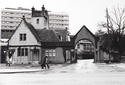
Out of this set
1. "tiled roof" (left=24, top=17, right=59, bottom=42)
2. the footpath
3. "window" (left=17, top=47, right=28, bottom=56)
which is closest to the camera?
the footpath

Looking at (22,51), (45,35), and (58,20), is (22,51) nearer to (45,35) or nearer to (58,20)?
(45,35)

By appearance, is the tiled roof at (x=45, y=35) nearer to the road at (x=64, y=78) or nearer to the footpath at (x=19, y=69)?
the footpath at (x=19, y=69)

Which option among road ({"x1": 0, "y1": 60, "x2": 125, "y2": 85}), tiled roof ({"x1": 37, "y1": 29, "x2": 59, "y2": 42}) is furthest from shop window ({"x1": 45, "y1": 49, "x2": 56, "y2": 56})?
road ({"x1": 0, "y1": 60, "x2": 125, "y2": 85})

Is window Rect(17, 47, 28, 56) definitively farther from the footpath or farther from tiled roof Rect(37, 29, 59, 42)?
the footpath

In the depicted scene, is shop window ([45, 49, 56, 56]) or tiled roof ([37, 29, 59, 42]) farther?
tiled roof ([37, 29, 59, 42])

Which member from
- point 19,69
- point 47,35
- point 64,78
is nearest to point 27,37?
point 47,35

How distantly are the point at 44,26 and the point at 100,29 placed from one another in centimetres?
1277

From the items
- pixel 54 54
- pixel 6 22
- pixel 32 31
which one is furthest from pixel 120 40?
pixel 6 22

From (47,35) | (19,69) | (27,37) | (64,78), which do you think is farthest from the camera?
(47,35)

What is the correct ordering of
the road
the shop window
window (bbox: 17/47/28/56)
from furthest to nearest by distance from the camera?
the shop window
window (bbox: 17/47/28/56)
the road

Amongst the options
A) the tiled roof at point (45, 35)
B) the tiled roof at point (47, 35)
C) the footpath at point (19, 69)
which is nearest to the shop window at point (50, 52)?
the tiled roof at point (45, 35)

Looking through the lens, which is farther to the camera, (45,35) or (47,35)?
(47,35)

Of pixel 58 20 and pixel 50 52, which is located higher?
pixel 58 20

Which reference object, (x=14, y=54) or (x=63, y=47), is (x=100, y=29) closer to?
(x=63, y=47)
